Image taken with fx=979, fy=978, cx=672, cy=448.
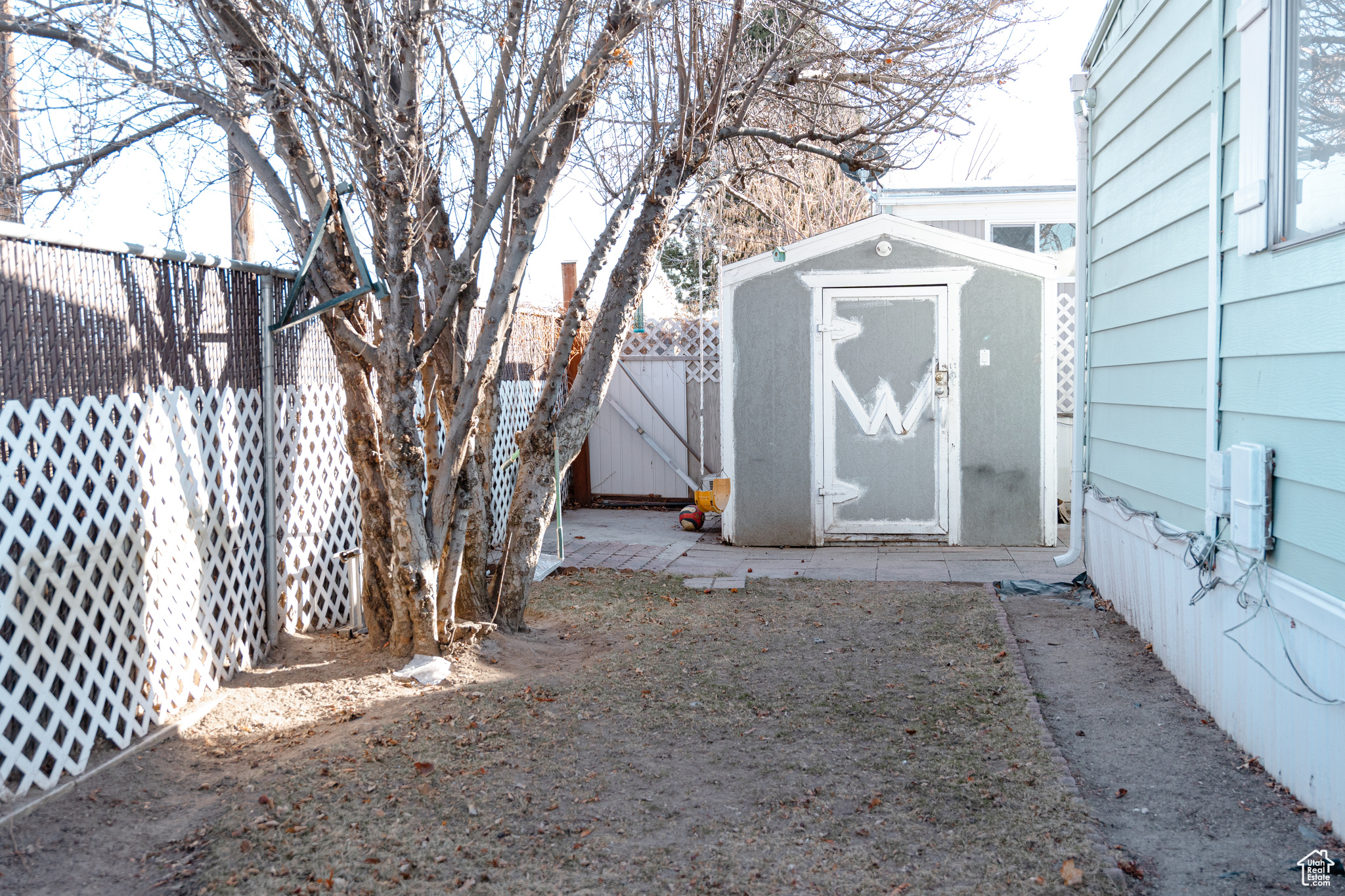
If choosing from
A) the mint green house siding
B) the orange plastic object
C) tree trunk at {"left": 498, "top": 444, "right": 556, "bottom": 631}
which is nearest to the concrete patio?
the orange plastic object

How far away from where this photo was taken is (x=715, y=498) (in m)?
8.71

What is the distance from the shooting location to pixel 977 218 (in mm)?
10555

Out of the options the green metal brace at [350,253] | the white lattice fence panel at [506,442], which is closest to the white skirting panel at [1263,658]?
the green metal brace at [350,253]

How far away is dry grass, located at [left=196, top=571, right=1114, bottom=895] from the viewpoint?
108 inches

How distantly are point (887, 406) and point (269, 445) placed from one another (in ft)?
16.1

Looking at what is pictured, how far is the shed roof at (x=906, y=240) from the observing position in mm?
7680

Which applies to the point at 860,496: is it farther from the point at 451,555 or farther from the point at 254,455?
the point at 254,455

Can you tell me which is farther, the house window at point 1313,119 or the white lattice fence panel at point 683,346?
the white lattice fence panel at point 683,346

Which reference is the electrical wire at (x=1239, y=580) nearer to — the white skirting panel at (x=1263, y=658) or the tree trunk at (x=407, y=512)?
the white skirting panel at (x=1263, y=658)

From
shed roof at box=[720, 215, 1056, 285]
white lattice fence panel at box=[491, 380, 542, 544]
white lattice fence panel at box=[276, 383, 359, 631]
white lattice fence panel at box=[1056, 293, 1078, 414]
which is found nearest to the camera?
white lattice fence panel at box=[276, 383, 359, 631]

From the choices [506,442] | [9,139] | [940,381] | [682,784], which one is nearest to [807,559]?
[940,381]

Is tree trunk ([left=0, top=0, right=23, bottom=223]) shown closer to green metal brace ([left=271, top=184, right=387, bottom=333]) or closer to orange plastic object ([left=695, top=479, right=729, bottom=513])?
green metal brace ([left=271, top=184, right=387, bottom=333])

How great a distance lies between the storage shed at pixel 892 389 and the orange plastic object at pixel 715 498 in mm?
101

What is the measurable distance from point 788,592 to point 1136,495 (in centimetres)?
223
